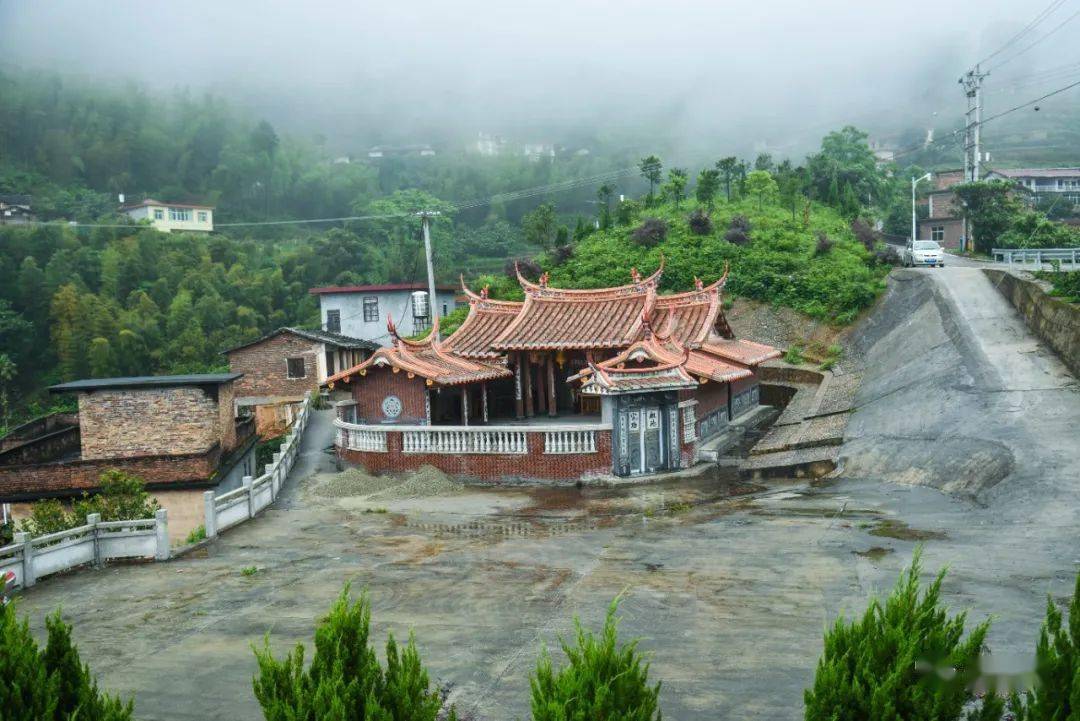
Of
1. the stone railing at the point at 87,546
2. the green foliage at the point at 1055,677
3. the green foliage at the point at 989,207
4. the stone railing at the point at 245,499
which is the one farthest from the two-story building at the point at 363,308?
the green foliage at the point at 1055,677

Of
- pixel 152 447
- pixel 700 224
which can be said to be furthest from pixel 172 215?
pixel 152 447

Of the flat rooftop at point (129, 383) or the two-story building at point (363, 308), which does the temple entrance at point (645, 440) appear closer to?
the flat rooftop at point (129, 383)

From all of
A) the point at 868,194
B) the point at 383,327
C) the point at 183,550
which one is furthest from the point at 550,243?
the point at 183,550

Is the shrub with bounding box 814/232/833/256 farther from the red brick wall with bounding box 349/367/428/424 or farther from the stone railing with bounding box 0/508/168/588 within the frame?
the stone railing with bounding box 0/508/168/588

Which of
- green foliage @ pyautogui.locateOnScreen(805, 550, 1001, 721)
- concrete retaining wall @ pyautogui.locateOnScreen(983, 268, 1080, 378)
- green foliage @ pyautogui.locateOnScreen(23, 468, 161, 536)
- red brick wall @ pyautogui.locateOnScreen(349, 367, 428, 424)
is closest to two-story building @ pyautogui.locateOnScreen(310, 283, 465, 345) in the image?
red brick wall @ pyautogui.locateOnScreen(349, 367, 428, 424)

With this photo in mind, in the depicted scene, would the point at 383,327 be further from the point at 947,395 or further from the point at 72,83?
the point at 72,83

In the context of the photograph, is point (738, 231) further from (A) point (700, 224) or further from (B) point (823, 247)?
(B) point (823, 247)
